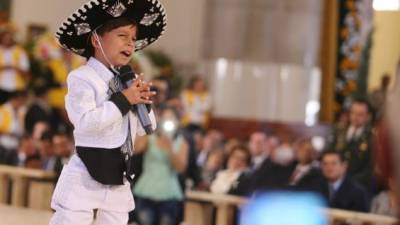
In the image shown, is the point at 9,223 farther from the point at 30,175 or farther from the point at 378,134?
the point at 378,134

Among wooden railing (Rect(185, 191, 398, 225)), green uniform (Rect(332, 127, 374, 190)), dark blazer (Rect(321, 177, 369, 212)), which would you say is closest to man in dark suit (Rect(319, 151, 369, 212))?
dark blazer (Rect(321, 177, 369, 212))

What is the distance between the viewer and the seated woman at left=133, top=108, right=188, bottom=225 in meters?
10.6

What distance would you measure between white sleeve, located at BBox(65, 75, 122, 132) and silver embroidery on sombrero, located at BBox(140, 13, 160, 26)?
1.80 feet

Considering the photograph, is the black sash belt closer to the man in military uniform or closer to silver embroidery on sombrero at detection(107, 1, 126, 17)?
silver embroidery on sombrero at detection(107, 1, 126, 17)

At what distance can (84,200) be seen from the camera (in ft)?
19.7

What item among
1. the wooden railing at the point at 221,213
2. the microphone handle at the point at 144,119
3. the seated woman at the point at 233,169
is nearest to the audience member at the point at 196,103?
the seated woman at the point at 233,169

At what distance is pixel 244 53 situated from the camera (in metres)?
18.9

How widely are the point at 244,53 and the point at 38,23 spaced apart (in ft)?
12.0

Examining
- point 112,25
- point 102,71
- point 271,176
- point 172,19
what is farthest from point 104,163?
point 172,19

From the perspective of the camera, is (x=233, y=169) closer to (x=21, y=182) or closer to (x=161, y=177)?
(x=161, y=177)

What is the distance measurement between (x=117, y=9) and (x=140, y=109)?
1.65ft

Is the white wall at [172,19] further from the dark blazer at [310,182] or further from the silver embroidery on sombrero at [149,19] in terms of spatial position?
the silver embroidery on sombrero at [149,19]

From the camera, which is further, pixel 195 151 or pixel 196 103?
pixel 196 103

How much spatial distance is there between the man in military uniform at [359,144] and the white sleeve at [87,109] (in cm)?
569
